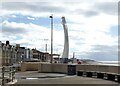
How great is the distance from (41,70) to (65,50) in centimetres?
1930

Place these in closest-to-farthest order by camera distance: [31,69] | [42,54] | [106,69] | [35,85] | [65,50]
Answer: [35,85]
[106,69]
[31,69]
[65,50]
[42,54]

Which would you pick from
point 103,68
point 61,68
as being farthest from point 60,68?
point 103,68

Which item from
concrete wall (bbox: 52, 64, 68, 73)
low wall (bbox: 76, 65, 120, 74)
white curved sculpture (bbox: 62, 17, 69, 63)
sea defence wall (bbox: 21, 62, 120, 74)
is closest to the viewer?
low wall (bbox: 76, 65, 120, 74)

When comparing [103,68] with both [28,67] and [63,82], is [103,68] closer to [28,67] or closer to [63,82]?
[63,82]

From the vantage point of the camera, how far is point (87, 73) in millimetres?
30453

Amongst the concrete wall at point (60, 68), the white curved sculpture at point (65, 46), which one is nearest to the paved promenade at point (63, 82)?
the concrete wall at point (60, 68)

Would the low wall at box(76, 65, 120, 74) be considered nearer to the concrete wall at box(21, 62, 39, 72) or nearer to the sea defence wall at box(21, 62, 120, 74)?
the sea defence wall at box(21, 62, 120, 74)

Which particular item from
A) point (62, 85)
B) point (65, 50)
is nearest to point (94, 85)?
point (62, 85)

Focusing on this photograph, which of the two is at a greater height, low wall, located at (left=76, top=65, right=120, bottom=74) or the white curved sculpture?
the white curved sculpture

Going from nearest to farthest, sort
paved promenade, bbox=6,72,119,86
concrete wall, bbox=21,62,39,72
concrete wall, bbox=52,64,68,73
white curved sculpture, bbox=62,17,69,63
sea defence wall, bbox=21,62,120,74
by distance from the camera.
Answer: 1. paved promenade, bbox=6,72,119,86
2. sea defence wall, bbox=21,62,120,74
3. concrete wall, bbox=52,64,68,73
4. concrete wall, bbox=21,62,39,72
5. white curved sculpture, bbox=62,17,69,63

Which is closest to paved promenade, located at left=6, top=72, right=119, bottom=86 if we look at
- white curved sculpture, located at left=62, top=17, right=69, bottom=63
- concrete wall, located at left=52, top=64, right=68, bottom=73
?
concrete wall, located at left=52, top=64, right=68, bottom=73

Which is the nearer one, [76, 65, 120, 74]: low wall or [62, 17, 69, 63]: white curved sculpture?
[76, 65, 120, 74]: low wall

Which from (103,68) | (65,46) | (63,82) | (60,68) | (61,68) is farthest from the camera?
(65,46)

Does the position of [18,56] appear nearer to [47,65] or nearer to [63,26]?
[63,26]
